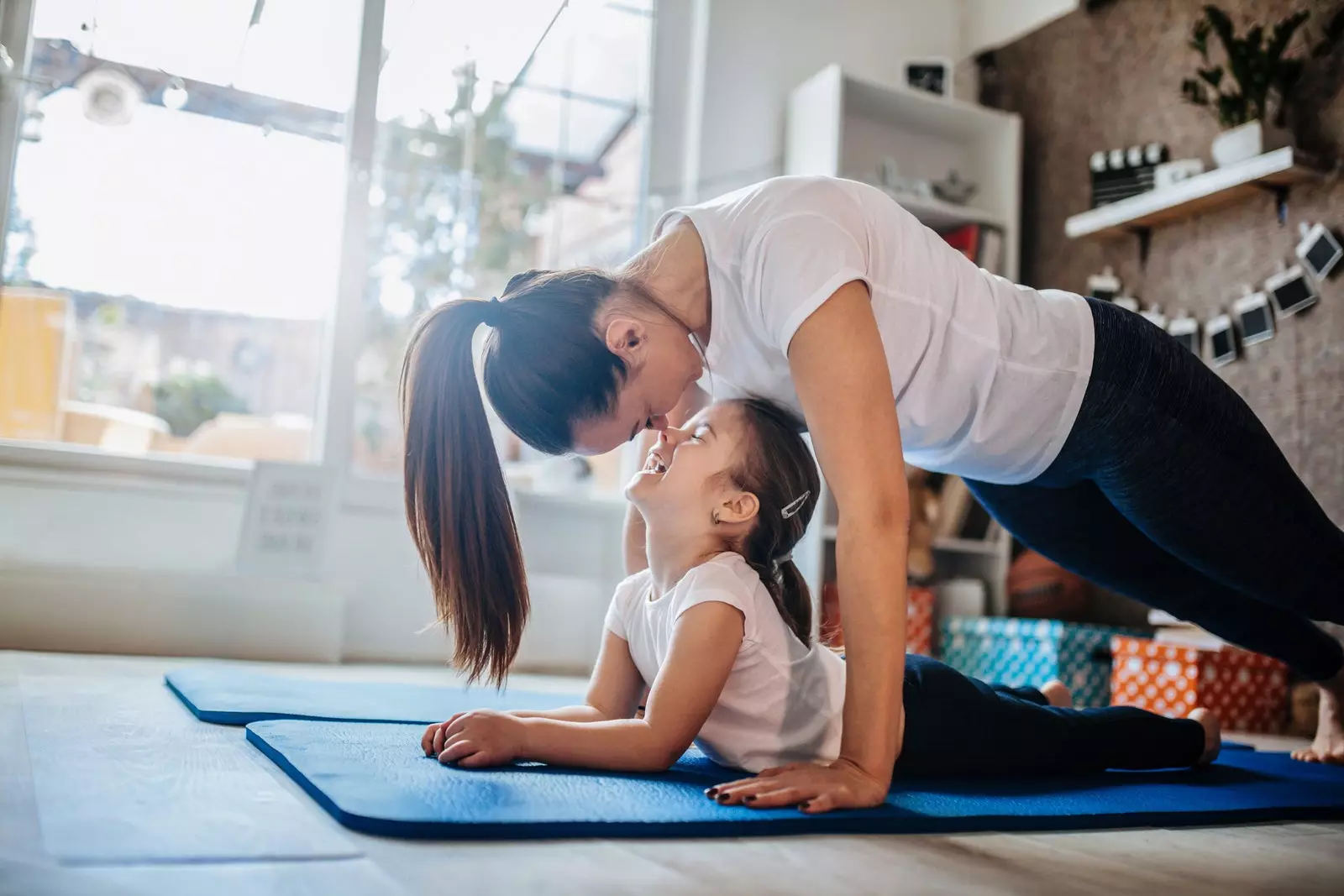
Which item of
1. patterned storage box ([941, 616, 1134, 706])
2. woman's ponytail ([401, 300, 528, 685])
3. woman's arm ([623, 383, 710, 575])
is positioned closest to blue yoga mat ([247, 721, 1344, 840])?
woman's ponytail ([401, 300, 528, 685])

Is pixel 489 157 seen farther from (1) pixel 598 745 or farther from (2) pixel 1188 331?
(1) pixel 598 745

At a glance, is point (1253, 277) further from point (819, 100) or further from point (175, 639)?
point (175, 639)

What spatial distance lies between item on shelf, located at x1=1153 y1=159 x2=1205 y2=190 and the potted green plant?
0.06 metres

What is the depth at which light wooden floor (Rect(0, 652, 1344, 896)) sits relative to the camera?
76 centimetres

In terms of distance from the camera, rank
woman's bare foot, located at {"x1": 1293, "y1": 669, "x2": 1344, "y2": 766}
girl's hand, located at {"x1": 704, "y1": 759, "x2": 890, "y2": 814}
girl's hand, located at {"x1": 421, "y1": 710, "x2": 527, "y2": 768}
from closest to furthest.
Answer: girl's hand, located at {"x1": 704, "y1": 759, "x2": 890, "y2": 814}
girl's hand, located at {"x1": 421, "y1": 710, "x2": 527, "y2": 768}
woman's bare foot, located at {"x1": 1293, "y1": 669, "x2": 1344, "y2": 766}

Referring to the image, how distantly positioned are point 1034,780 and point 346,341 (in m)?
2.22

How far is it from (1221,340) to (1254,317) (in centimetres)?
10

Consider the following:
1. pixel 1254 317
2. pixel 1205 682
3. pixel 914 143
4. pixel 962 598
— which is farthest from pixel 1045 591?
pixel 914 143

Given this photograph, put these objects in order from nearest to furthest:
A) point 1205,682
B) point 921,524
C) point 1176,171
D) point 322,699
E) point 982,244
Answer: point 322,699, point 1205,682, point 1176,171, point 921,524, point 982,244

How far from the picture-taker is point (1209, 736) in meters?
1.60

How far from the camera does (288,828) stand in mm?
884

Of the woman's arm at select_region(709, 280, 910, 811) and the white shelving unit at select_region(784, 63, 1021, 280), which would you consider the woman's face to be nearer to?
the woman's arm at select_region(709, 280, 910, 811)

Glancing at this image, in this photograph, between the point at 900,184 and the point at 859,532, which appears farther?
the point at 900,184

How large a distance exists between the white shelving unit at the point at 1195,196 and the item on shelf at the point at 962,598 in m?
1.04
